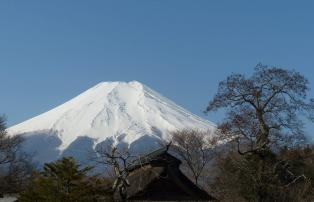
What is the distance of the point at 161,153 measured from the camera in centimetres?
3409

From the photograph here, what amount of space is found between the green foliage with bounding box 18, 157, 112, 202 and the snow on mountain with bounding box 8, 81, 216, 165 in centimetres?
12898

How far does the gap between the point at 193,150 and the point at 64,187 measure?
41.1 m

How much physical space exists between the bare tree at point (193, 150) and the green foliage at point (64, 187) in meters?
36.4

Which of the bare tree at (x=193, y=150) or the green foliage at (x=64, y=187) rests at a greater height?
the bare tree at (x=193, y=150)

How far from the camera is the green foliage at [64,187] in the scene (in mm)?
21344

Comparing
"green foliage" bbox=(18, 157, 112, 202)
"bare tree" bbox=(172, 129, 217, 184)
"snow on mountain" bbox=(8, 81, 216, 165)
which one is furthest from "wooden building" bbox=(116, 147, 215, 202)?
"snow on mountain" bbox=(8, 81, 216, 165)

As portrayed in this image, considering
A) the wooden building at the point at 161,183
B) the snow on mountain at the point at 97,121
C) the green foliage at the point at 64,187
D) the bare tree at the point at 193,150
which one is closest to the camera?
the green foliage at the point at 64,187

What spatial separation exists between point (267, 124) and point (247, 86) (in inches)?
78.6

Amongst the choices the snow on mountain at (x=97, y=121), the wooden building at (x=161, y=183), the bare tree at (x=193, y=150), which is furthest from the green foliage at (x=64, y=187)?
the snow on mountain at (x=97, y=121)

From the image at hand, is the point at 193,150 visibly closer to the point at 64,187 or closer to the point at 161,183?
the point at 161,183

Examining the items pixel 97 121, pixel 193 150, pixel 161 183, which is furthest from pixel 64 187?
pixel 97 121

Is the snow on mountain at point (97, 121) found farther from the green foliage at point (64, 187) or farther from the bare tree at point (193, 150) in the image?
the green foliage at point (64, 187)

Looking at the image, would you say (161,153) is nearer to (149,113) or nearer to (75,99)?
(149,113)

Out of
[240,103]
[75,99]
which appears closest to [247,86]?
[240,103]
